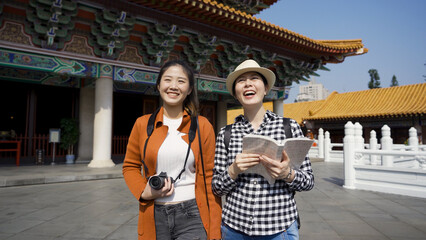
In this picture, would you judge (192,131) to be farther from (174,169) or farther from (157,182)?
(157,182)

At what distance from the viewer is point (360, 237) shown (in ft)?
9.84

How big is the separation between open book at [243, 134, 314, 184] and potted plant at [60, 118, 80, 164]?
864 centimetres

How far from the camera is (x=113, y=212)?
12.8 feet

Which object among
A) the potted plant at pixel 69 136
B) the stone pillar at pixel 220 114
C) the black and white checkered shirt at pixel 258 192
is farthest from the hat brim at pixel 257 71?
the stone pillar at pixel 220 114

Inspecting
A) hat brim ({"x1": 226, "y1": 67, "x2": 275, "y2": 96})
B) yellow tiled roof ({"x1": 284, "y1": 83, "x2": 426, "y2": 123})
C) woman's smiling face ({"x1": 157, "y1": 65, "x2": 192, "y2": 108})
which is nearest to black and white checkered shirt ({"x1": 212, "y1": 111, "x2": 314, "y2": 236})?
hat brim ({"x1": 226, "y1": 67, "x2": 275, "y2": 96})

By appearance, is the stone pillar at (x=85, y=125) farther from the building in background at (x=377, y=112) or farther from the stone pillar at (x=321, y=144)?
the building in background at (x=377, y=112)

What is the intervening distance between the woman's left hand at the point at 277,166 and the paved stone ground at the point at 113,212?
6.88 feet

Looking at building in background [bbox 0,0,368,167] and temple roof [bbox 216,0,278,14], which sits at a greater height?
temple roof [bbox 216,0,278,14]

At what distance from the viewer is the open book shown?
3.84ft

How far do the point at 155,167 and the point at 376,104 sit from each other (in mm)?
19350

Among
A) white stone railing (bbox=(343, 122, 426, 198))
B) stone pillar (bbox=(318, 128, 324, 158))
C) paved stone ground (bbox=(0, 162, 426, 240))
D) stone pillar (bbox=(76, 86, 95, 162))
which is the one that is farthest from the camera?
stone pillar (bbox=(318, 128, 324, 158))

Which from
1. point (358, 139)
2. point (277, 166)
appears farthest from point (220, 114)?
point (277, 166)

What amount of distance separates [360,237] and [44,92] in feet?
31.4

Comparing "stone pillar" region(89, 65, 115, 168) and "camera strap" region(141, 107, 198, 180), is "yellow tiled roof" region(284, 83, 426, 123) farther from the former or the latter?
"camera strap" region(141, 107, 198, 180)
